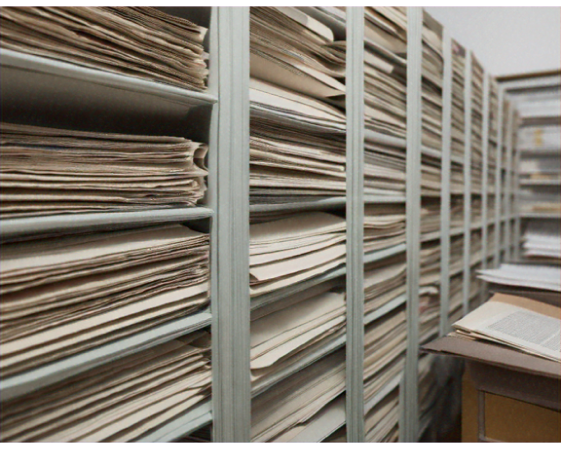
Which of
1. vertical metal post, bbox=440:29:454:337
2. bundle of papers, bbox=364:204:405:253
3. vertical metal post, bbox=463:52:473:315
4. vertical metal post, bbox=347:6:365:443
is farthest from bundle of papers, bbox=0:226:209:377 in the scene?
vertical metal post, bbox=463:52:473:315

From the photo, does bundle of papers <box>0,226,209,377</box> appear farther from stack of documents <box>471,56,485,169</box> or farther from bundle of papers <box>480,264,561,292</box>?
stack of documents <box>471,56,485,169</box>

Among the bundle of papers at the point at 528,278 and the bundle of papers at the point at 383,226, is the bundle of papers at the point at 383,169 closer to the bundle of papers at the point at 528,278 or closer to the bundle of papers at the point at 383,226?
the bundle of papers at the point at 383,226

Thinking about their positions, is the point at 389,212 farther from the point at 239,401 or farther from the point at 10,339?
the point at 10,339

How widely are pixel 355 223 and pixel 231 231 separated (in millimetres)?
478

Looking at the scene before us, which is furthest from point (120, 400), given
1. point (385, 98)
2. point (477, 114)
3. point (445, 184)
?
point (477, 114)

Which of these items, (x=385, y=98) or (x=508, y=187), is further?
(x=508, y=187)

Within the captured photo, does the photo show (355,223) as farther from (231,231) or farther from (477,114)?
(477,114)

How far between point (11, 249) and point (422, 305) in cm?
148

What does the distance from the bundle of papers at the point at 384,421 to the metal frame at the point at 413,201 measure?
0.23 ft

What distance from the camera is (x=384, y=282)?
1387mm

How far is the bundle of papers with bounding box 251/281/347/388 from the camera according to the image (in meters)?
0.89

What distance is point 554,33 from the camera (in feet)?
10.3

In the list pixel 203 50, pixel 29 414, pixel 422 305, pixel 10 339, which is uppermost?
pixel 203 50

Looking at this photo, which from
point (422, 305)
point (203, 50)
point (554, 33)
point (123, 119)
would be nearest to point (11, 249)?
point (123, 119)
